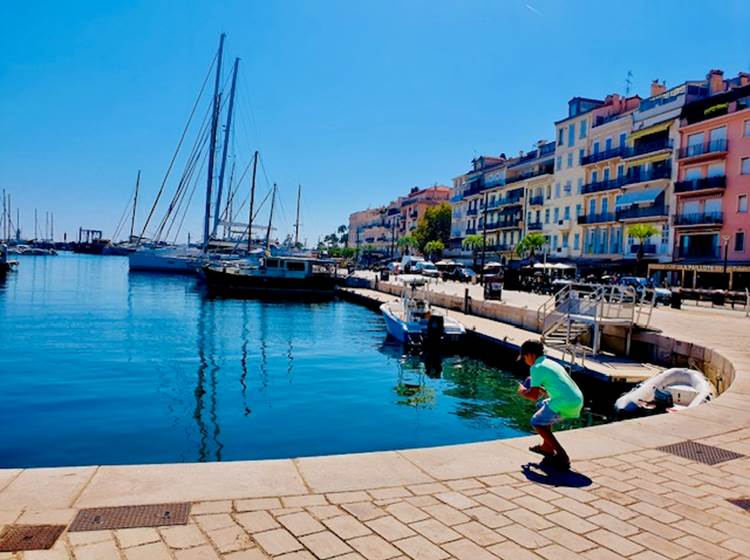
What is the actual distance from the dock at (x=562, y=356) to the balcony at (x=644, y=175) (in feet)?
82.6

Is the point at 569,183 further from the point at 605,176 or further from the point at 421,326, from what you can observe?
the point at 421,326

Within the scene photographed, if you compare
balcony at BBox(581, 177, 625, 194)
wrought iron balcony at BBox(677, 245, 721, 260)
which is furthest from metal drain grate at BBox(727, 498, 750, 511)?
balcony at BBox(581, 177, 625, 194)

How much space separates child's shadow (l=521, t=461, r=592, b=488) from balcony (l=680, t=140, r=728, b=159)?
4404cm

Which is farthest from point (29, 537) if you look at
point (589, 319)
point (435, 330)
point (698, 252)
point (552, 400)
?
point (698, 252)

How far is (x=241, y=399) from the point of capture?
15.1 m

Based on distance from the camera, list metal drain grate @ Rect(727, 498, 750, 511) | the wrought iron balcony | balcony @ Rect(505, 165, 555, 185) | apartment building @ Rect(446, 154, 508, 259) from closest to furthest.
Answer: metal drain grate @ Rect(727, 498, 750, 511)
the wrought iron balcony
balcony @ Rect(505, 165, 555, 185)
apartment building @ Rect(446, 154, 508, 259)

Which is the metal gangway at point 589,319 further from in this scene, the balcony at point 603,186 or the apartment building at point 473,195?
the apartment building at point 473,195

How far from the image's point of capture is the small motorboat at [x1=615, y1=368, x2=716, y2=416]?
12.4m

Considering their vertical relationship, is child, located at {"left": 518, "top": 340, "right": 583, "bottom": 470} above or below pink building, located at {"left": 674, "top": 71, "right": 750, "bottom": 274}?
below

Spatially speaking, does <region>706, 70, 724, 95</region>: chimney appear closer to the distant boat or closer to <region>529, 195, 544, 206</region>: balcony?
<region>529, 195, 544, 206</region>: balcony

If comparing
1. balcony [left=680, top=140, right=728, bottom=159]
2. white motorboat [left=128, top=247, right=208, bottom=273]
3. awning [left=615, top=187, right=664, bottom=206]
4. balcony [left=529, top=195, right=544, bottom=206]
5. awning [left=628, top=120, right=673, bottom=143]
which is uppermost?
awning [left=628, top=120, right=673, bottom=143]

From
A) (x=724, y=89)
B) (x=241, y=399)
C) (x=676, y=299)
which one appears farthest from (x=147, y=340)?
(x=724, y=89)

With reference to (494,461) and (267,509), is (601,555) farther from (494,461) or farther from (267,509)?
(267,509)

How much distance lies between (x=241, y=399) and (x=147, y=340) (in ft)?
36.1
